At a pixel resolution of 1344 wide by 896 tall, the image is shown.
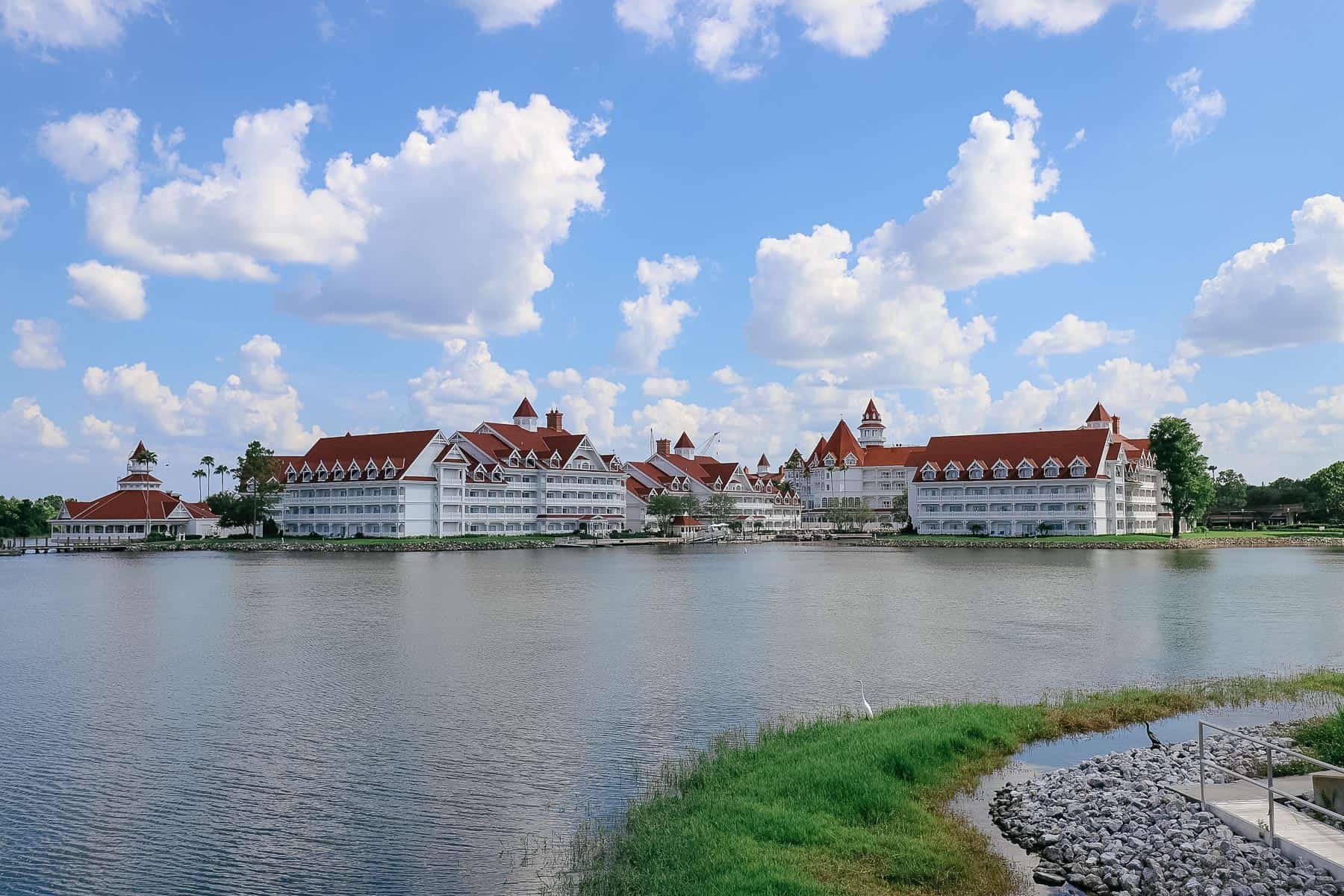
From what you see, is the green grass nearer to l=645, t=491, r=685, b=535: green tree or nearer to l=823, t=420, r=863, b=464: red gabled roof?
l=645, t=491, r=685, b=535: green tree

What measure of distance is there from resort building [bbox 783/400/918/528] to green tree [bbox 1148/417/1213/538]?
123 feet

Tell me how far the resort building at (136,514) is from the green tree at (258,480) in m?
6.59

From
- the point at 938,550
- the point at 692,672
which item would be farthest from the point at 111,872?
the point at 938,550

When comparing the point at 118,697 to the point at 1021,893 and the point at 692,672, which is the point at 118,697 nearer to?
the point at 692,672

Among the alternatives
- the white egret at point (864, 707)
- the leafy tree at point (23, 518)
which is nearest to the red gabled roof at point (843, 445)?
the leafy tree at point (23, 518)

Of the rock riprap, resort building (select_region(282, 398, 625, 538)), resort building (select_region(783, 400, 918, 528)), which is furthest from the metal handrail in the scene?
resort building (select_region(783, 400, 918, 528))

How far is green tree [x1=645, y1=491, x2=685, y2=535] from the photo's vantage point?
111 meters

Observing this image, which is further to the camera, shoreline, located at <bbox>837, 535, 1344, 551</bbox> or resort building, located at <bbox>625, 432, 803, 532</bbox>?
resort building, located at <bbox>625, 432, 803, 532</bbox>

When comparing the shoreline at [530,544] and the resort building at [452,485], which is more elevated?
the resort building at [452,485]

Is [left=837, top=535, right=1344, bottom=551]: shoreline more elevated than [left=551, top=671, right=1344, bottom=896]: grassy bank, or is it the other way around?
[left=551, top=671, right=1344, bottom=896]: grassy bank

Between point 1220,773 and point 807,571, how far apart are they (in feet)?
151

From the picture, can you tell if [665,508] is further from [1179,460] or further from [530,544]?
[1179,460]

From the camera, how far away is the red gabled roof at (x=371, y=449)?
8912 cm

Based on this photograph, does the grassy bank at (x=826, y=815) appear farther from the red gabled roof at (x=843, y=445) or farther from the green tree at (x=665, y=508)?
the red gabled roof at (x=843, y=445)
